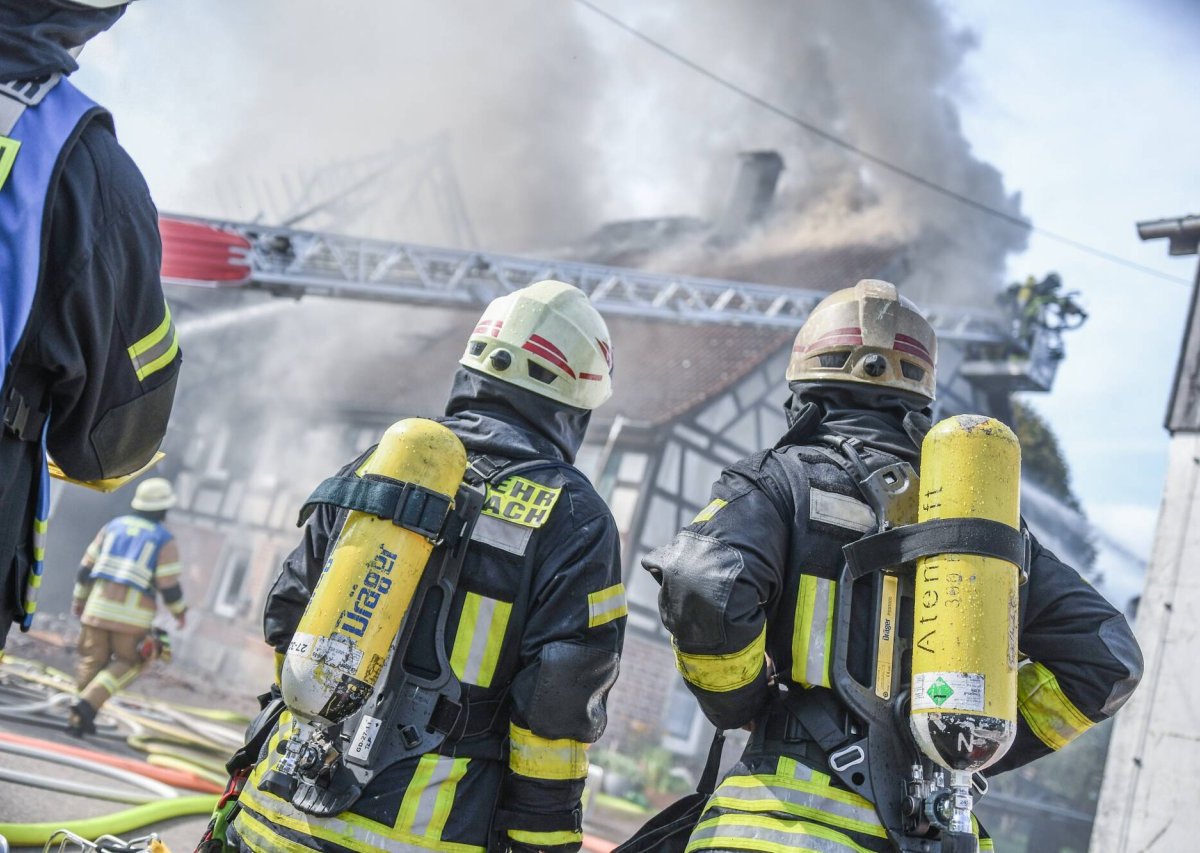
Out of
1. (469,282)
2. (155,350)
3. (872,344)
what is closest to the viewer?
(155,350)

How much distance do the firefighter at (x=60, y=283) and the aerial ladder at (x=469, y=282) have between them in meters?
8.71

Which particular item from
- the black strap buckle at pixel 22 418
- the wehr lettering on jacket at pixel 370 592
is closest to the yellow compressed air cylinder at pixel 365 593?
the wehr lettering on jacket at pixel 370 592

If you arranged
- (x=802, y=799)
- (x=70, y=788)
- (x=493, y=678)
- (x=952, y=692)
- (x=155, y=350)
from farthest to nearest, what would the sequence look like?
1. (x=70, y=788)
2. (x=493, y=678)
3. (x=802, y=799)
4. (x=952, y=692)
5. (x=155, y=350)

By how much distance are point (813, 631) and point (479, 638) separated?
0.69 metres

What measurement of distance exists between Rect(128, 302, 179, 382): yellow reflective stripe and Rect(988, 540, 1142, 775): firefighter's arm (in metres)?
1.77

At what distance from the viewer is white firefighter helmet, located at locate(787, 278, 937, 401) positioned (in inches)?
99.4

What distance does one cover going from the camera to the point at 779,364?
12805 millimetres

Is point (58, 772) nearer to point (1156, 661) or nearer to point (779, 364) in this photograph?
point (1156, 661)

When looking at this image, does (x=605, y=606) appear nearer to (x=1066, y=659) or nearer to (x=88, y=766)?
(x=1066, y=659)

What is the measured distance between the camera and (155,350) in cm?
185

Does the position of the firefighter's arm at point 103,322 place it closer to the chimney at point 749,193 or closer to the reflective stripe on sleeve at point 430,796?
the reflective stripe on sleeve at point 430,796

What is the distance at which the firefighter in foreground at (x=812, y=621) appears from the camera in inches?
83.1

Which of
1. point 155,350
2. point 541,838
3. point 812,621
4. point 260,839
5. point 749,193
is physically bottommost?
point 260,839

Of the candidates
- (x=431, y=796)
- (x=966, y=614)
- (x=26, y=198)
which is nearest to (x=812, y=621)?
(x=966, y=614)
